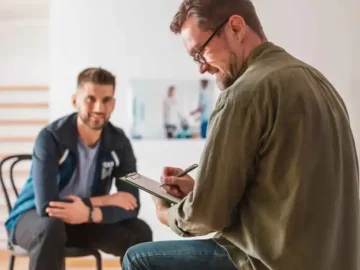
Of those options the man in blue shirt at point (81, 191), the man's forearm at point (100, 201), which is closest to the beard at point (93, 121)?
the man in blue shirt at point (81, 191)

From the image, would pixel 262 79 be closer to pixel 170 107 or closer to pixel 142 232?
pixel 142 232

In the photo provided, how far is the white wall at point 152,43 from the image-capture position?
314cm

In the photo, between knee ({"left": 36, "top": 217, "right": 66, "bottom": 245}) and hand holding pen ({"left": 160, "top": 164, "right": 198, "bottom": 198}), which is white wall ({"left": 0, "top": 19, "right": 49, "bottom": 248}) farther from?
hand holding pen ({"left": 160, "top": 164, "right": 198, "bottom": 198})

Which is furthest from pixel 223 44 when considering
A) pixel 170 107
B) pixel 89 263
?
pixel 89 263

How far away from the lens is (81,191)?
231 cm

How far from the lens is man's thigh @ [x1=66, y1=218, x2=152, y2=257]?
2.20 metres

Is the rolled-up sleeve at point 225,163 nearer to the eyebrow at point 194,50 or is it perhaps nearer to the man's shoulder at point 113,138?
the eyebrow at point 194,50

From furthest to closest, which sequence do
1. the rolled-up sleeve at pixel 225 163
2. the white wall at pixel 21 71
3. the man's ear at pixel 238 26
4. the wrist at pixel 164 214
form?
the white wall at pixel 21 71 < the wrist at pixel 164 214 < the man's ear at pixel 238 26 < the rolled-up sleeve at pixel 225 163

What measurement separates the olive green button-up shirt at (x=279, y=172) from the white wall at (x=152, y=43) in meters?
2.01

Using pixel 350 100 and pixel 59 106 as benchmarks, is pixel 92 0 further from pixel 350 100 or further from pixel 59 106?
pixel 350 100

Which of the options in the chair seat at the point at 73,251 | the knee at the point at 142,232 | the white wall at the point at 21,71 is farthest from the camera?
the white wall at the point at 21,71

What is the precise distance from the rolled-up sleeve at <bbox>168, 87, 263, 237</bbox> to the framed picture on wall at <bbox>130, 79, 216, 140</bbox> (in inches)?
79.2

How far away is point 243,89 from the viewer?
1138 millimetres

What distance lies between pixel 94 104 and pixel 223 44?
1126 mm
